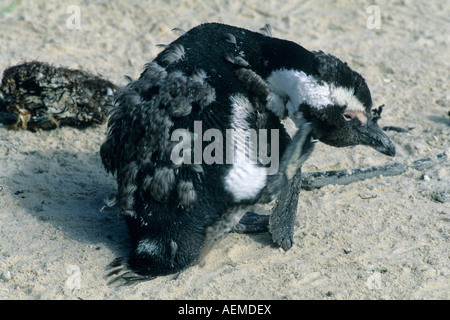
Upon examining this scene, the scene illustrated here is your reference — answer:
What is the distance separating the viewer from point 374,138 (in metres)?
3.89

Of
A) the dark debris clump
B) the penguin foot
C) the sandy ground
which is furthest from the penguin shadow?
the penguin foot

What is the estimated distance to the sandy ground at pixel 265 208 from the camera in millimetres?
3660

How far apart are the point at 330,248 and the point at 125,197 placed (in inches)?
53.3

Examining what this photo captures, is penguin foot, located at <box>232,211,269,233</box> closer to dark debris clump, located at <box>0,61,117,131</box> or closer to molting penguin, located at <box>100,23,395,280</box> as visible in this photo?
molting penguin, located at <box>100,23,395,280</box>

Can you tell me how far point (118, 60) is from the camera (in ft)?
21.2

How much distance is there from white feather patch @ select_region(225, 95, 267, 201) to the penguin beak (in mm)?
715

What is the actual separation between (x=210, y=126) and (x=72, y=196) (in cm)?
156

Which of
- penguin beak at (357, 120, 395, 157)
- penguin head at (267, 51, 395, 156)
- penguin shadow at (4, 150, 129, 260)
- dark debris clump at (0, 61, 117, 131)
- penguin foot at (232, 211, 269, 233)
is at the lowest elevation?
penguin shadow at (4, 150, 129, 260)

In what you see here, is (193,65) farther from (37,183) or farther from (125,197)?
(37,183)

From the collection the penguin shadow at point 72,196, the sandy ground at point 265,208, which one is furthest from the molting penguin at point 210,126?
the penguin shadow at point 72,196

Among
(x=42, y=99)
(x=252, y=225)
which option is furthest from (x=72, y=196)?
(x=252, y=225)

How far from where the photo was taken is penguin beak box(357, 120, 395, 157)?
384cm

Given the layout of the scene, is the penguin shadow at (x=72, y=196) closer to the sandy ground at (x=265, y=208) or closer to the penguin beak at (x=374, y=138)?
the sandy ground at (x=265, y=208)

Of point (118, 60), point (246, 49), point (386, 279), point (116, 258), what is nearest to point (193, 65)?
point (246, 49)
